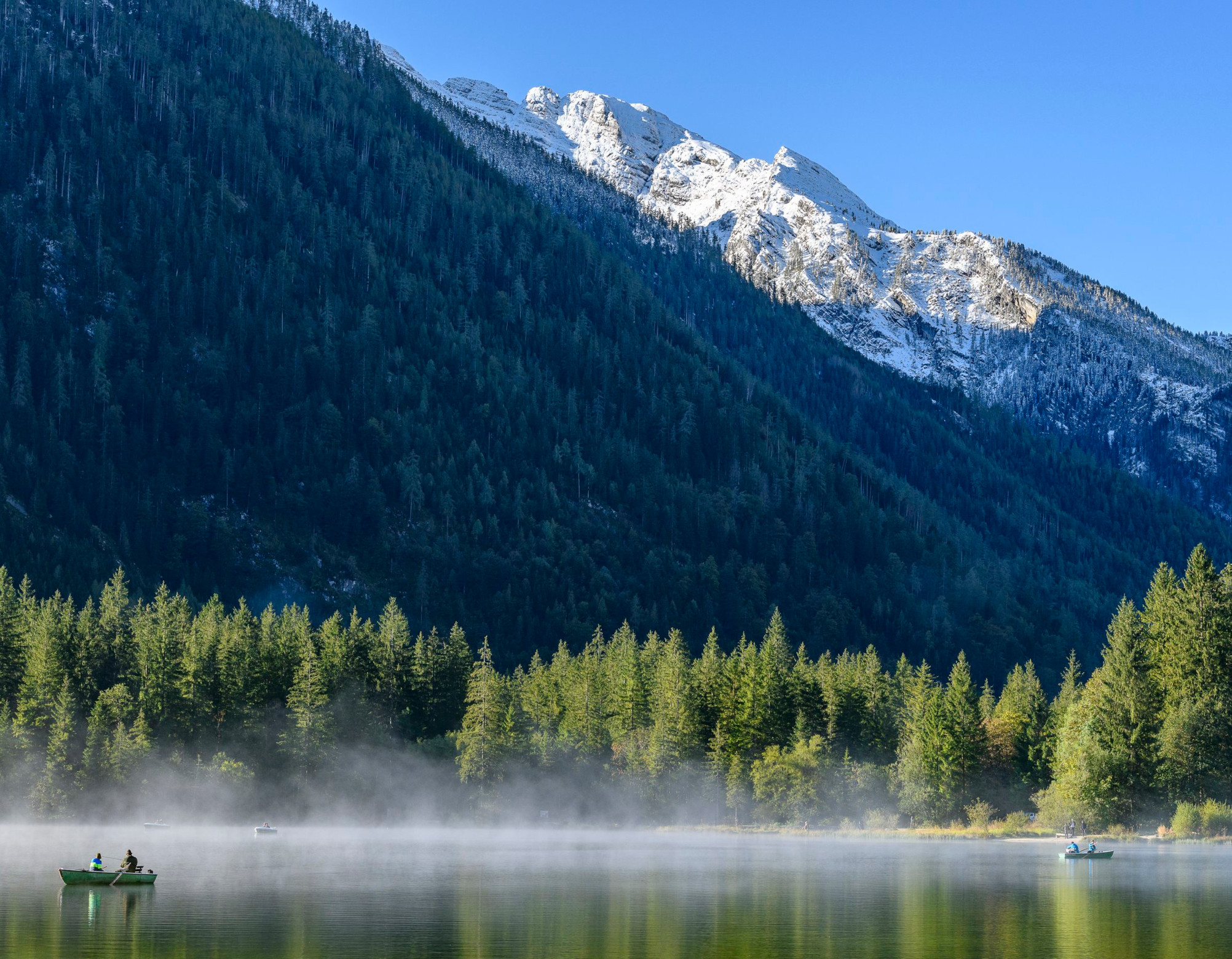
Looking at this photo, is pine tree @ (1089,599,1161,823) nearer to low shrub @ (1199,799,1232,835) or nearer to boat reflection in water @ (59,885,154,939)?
low shrub @ (1199,799,1232,835)

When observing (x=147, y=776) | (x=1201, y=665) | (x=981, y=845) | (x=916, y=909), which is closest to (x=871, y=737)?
(x=981, y=845)

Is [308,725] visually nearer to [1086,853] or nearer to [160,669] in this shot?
[160,669]

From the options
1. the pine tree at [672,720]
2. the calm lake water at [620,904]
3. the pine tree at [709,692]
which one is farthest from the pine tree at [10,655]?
the pine tree at [709,692]

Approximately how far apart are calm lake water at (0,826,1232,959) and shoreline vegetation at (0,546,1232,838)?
28.0 m

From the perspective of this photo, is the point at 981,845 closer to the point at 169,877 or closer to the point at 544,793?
the point at 544,793

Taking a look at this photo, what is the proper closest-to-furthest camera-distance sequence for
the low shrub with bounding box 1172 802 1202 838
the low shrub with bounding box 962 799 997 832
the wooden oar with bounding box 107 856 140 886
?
the wooden oar with bounding box 107 856 140 886 < the low shrub with bounding box 1172 802 1202 838 < the low shrub with bounding box 962 799 997 832

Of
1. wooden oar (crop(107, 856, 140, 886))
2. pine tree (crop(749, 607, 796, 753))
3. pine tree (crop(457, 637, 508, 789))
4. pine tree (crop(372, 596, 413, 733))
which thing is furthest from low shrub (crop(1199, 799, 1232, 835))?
pine tree (crop(372, 596, 413, 733))

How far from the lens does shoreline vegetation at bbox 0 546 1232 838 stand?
5551 inches

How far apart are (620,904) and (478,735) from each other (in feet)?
286

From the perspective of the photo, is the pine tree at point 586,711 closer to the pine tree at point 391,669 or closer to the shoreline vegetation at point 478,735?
the shoreline vegetation at point 478,735

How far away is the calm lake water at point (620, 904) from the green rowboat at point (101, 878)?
60cm

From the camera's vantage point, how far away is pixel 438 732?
558ft

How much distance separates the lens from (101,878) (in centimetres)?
7625

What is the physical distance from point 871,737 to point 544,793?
35505 mm
